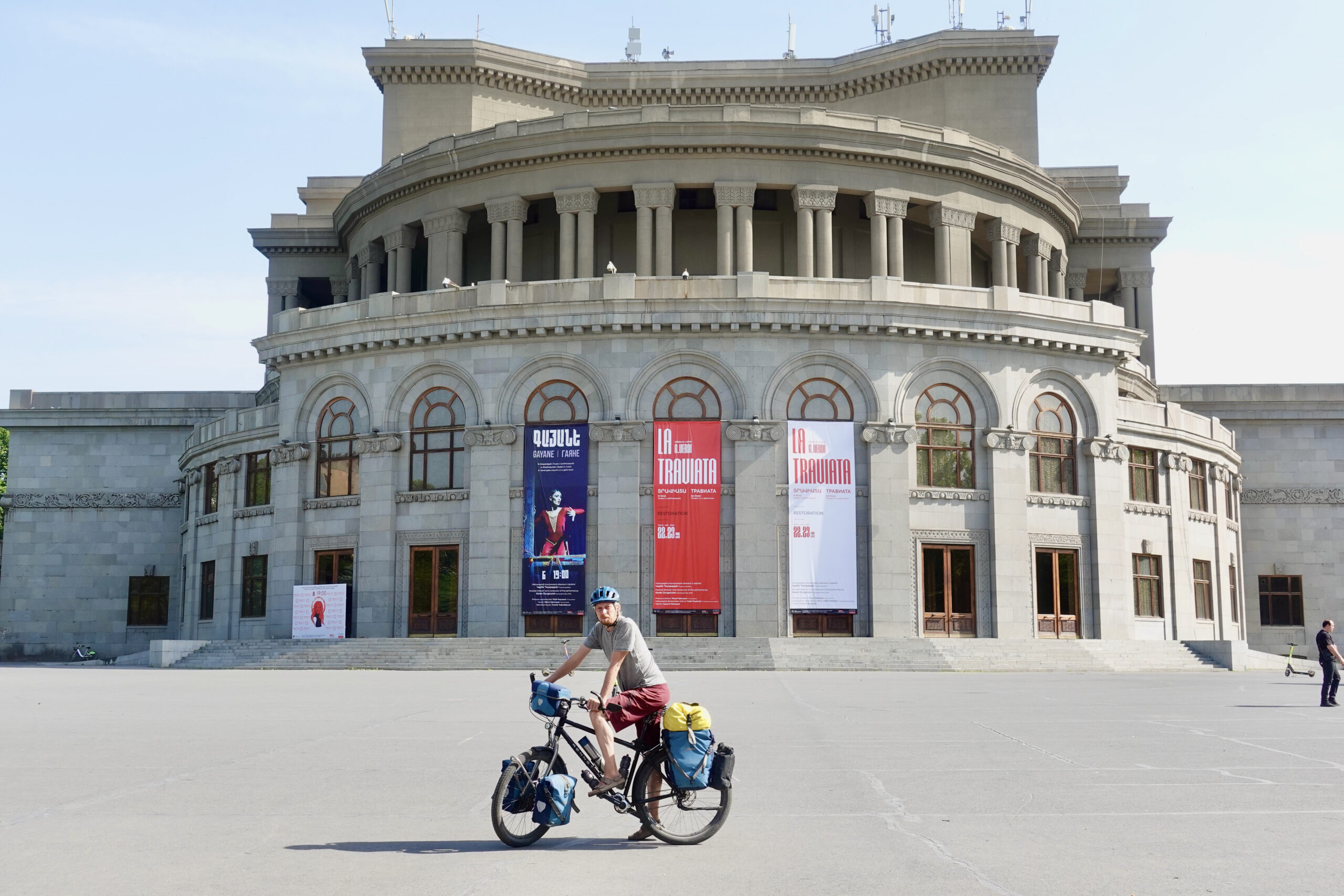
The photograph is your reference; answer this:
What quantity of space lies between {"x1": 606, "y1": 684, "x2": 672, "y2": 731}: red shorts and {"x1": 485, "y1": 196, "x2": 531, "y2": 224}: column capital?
138 ft

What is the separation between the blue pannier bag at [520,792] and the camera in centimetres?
1014

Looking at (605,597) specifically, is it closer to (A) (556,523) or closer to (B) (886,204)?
(A) (556,523)

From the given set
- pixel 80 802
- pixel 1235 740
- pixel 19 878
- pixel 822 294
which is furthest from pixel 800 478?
pixel 19 878

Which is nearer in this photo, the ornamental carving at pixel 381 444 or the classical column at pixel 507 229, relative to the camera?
the ornamental carving at pixel 381 444

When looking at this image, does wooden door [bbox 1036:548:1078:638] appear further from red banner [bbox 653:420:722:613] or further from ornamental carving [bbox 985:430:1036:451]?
red banner [bbox 653:420:722:613]

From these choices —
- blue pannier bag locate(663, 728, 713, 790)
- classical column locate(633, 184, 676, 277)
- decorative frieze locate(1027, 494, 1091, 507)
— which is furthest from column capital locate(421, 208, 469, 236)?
blue pannier bag locate(663, 728, 713, 790)

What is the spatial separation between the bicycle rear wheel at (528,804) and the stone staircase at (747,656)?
26.4m

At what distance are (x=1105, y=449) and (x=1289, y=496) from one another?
58.7 ft

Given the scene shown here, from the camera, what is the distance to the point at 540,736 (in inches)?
706

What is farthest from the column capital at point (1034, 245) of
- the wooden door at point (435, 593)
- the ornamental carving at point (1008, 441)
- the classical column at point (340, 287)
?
the classical column at point (340, 287)

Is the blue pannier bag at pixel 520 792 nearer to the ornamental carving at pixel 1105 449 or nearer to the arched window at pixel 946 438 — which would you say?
the arched window at pixel 946 438

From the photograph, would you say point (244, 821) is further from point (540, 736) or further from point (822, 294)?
point (822, 294)

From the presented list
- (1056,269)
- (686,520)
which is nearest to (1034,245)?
(1056,269)

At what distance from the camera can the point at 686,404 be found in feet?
142
